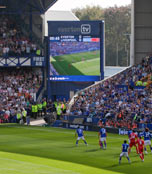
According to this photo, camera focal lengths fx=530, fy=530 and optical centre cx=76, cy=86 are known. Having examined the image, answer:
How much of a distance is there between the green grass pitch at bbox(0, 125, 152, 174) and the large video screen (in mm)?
12539

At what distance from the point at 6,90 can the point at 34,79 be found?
4.35 metres

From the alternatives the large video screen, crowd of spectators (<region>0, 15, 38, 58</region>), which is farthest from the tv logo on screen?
crowd of spectators (<region>0, 15, 38, 58</region>)

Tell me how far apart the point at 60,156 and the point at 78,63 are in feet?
81.7

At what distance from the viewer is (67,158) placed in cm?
3206

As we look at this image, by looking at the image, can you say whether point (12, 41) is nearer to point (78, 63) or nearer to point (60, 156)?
point (78, 63)

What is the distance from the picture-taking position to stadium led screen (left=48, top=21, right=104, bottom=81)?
5641 centimetres

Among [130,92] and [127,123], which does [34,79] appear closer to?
[130,92]

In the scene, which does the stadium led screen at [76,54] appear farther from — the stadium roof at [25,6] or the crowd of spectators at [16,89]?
the stadium roof at [25,6]

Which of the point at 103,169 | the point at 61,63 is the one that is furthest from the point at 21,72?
the point at 103,169

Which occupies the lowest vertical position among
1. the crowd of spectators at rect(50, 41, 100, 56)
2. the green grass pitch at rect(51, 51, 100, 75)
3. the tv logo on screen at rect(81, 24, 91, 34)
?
the green grass pitch at rect(51, 51, 100, 75)

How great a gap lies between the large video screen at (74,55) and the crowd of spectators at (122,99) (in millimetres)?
3208

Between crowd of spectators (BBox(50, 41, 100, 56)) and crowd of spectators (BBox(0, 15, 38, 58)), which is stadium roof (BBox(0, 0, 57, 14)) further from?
crowd of spectators (BBox(50, 41, 100, 56))

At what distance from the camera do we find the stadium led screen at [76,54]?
56.4 meters

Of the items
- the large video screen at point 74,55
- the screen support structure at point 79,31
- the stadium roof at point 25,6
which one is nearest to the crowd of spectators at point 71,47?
the large video screen at point 74,55
